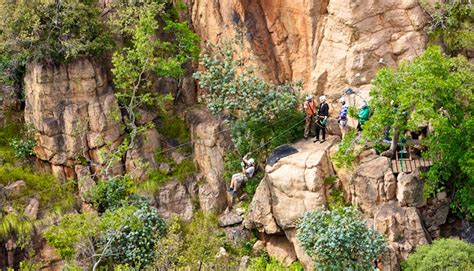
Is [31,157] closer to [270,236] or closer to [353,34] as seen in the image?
[270,236]

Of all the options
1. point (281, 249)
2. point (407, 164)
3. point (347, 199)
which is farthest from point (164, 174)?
point (407, 164)

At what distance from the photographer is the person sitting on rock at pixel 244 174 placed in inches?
959

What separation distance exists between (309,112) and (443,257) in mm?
7099

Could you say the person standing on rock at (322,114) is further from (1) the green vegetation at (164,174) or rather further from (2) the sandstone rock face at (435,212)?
(1) the green vegetation at (164,174)

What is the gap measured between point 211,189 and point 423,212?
330 inches

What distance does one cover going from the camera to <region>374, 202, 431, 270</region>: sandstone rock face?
2080 centimetres

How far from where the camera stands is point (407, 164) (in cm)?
2156

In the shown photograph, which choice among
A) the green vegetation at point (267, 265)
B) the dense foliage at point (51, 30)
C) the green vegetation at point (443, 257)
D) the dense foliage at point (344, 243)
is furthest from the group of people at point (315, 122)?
the dense foliage at point (51, 30)

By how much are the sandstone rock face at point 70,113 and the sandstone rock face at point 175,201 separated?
2.11 metres

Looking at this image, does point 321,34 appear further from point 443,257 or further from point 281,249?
point 443,257

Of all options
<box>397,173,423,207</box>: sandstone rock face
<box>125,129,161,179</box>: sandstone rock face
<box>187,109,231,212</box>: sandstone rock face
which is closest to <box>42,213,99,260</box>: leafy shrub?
<box>125,129,161,179</box>: sandstone rock face

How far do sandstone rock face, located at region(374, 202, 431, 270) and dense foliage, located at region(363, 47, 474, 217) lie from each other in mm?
1038

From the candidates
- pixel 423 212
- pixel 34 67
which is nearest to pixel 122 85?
pixel 34 67

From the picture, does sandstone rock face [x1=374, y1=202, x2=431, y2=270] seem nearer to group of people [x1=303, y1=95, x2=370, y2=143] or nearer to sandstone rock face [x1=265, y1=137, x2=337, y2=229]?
sandstone rock face [x1=265, y1=137, x2=337, y2=229]
